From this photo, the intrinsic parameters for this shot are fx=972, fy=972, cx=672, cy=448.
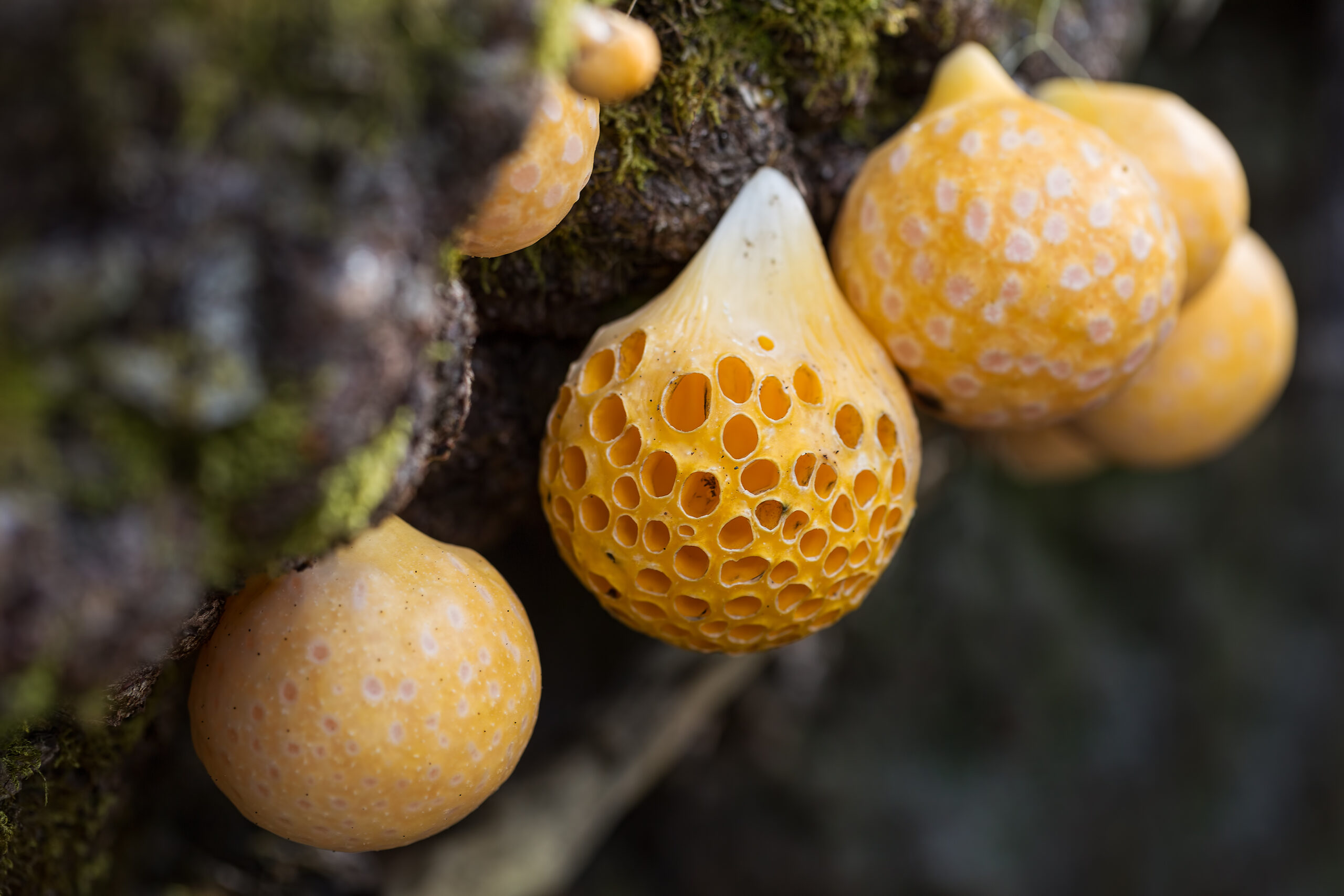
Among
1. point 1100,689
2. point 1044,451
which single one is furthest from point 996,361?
point 1100,689

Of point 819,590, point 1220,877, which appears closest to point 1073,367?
point 819,590

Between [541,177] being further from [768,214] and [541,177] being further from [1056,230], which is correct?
[1056,230]

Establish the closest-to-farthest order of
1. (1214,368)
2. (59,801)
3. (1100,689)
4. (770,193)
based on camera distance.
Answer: (770,193) < (59,801) < (1214,368) < (1100,689)

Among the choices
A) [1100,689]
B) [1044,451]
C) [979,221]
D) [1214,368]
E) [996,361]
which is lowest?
[1100,689]

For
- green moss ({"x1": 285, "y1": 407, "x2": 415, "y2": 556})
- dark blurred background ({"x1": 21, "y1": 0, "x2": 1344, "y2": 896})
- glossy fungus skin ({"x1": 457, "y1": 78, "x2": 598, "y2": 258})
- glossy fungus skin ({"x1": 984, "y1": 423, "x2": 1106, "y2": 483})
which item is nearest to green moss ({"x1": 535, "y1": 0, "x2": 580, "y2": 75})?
glossy fungus skin ({"x1": 457, "y1": 78, "x2": 598, "y2": 258})

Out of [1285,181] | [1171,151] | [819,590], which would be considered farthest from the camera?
[1285,181]

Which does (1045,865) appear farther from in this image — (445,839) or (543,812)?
(445,839)

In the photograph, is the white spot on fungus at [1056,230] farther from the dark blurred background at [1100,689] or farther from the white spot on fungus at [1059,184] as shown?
the dark blurred background at [1100,689]
